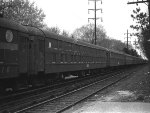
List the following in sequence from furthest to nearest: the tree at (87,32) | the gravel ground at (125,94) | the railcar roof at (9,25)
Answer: the tree at (87,32) → the gravel ground at (125,94) → the railcar roof at (9,25)

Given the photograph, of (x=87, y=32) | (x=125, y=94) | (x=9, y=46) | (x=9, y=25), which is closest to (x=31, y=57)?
(x=9, y=46)

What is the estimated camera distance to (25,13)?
47.9 metres

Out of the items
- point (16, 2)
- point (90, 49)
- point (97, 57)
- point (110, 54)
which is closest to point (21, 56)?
point (90, 49)

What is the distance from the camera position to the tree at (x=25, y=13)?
42875mm

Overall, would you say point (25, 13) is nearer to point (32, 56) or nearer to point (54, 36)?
point (54, 36)

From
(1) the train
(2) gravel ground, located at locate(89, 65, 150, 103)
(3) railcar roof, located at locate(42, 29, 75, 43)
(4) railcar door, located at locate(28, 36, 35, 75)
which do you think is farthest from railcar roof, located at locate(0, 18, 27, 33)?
(2) gravel ground, located at locate(89, 65, 150, 103)

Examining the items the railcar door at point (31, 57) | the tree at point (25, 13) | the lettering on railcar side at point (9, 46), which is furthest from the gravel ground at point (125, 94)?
the tree at point (25, 13)

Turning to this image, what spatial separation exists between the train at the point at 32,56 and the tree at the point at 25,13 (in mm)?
21519

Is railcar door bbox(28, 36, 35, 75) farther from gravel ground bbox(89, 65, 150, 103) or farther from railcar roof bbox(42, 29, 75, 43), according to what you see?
gravel ground bbox(89, 65, 150, 103)

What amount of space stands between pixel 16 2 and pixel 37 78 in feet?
101

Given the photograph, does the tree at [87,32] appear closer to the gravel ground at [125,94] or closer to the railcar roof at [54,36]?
the railcar roof at [54,36]

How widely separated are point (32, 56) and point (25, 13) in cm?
3456

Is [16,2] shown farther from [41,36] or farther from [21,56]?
[21,56]

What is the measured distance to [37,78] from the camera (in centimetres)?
1599
